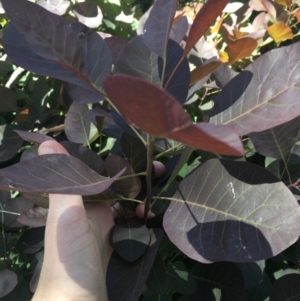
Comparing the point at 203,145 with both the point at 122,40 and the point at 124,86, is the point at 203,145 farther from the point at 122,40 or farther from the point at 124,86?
the point at 122,40

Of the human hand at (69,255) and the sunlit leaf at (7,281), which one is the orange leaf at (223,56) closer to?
the human hand at (69,255)

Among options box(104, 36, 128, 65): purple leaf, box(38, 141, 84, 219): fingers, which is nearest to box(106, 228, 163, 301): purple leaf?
box(38, 141, 84, 219): fingers

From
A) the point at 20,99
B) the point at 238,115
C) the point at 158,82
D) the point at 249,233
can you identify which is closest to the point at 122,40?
the point at 158,82

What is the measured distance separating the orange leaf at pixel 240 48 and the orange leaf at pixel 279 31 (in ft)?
0.38

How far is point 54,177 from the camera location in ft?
1.77

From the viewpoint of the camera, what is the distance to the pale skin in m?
0.69

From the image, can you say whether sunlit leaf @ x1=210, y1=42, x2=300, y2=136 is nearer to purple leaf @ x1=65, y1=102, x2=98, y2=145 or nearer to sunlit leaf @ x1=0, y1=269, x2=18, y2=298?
purple leaf @ x1=65, y1=102, x2=98, y2=145

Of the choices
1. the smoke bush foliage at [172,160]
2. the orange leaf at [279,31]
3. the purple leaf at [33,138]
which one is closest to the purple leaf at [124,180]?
Result: the smoke bush foliage at [172,160]

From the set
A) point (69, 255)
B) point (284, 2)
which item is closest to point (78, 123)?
point (69, 255)

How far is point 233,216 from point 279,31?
0.67 metres

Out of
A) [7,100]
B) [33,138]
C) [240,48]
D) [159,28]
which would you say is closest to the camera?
[159,28]

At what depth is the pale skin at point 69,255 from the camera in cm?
69

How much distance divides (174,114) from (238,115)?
281 millimetres

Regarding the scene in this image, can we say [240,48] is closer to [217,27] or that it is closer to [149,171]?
[217,27]
